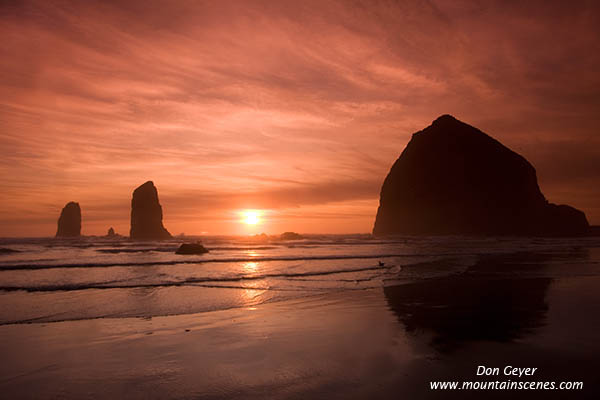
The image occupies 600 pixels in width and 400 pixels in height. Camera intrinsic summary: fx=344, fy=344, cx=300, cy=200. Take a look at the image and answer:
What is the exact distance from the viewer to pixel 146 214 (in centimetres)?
14500

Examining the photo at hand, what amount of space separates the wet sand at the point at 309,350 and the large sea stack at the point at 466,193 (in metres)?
124

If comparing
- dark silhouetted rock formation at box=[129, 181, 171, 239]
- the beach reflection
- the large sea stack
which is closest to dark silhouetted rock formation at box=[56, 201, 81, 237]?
dark silhouetted rock formation at box=[129, 181, 171, 239]

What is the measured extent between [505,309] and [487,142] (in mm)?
143849

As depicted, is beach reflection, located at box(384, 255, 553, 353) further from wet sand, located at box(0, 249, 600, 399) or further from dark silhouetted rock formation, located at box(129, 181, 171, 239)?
dark silhouetted rock formation, located at box(129, 181, 171, 239)

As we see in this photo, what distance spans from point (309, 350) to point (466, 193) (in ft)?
447

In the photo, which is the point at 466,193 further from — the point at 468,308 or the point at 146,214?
the point at 468,308

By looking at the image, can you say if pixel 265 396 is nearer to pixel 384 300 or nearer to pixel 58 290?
pixel 384 300

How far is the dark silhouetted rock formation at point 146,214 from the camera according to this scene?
143250 mm

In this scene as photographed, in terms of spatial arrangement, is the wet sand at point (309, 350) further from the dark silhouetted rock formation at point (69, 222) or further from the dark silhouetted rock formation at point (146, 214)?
the dark silhouetted rock formation at point (69, 222)

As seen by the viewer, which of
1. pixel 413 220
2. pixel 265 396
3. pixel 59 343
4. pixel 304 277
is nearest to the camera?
pixel 265 396

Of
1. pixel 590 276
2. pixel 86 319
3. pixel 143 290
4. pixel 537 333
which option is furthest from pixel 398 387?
pixel 590 276

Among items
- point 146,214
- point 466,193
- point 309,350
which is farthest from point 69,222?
point 309,350

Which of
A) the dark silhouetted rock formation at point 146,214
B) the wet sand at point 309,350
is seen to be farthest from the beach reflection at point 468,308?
the dark silhouetted rock formation at point 146,214

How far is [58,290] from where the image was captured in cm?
1545
